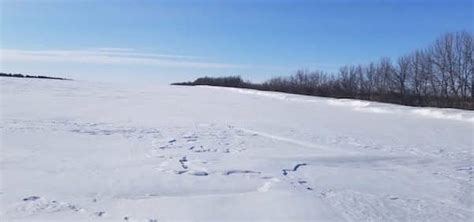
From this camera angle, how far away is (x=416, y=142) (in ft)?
23.9

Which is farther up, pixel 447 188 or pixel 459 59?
pixel 459 59

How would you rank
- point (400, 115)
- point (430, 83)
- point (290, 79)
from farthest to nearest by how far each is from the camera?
point (290, 79) → point (430, 83) → point (400, 115)

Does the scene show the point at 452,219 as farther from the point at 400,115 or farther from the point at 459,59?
the point at 459,59

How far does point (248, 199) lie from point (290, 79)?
51341 mm

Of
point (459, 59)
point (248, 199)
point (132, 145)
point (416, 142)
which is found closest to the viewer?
point (248, 199)

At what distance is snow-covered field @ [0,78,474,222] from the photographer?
3.39 m

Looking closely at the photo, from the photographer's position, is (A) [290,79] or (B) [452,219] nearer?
(B) [452,219]

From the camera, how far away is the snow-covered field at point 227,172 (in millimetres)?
3387

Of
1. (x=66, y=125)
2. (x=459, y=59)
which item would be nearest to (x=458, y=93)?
(x=459, y=59)

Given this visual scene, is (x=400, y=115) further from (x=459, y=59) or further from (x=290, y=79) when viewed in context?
(x=290, y=79)

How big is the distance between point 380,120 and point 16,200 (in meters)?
8.80

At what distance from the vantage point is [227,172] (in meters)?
4.65

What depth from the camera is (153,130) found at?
25.7ft

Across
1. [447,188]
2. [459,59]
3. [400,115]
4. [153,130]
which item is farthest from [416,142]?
[459,59]
